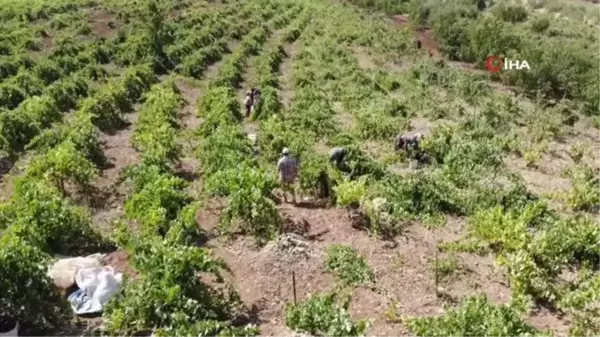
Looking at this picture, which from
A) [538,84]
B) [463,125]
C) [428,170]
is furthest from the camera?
[538,84]

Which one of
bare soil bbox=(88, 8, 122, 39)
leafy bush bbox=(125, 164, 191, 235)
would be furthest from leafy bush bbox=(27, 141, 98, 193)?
bare soil bbox=(88, 8, 122, 39)

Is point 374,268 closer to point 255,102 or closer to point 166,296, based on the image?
point 166,296

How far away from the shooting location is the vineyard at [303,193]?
8656 millimetres

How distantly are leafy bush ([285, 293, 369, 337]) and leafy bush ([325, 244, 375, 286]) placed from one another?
103cm

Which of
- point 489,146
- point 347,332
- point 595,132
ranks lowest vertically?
point 595,132

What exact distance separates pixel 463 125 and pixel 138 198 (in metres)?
10.6

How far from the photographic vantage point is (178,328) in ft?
25.6

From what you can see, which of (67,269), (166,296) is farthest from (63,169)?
(166,296)

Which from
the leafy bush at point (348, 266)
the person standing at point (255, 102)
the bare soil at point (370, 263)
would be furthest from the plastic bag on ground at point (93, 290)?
the person standing at point (255, 102)

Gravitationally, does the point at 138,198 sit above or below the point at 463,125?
above

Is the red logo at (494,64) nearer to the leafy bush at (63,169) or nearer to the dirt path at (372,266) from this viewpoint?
the dirt path at (372,266)

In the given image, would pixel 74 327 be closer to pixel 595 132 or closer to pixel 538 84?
pixel 595 132

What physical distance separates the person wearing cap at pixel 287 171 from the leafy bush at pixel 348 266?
2.70m

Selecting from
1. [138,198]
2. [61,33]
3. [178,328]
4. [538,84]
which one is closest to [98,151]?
[138,198]
